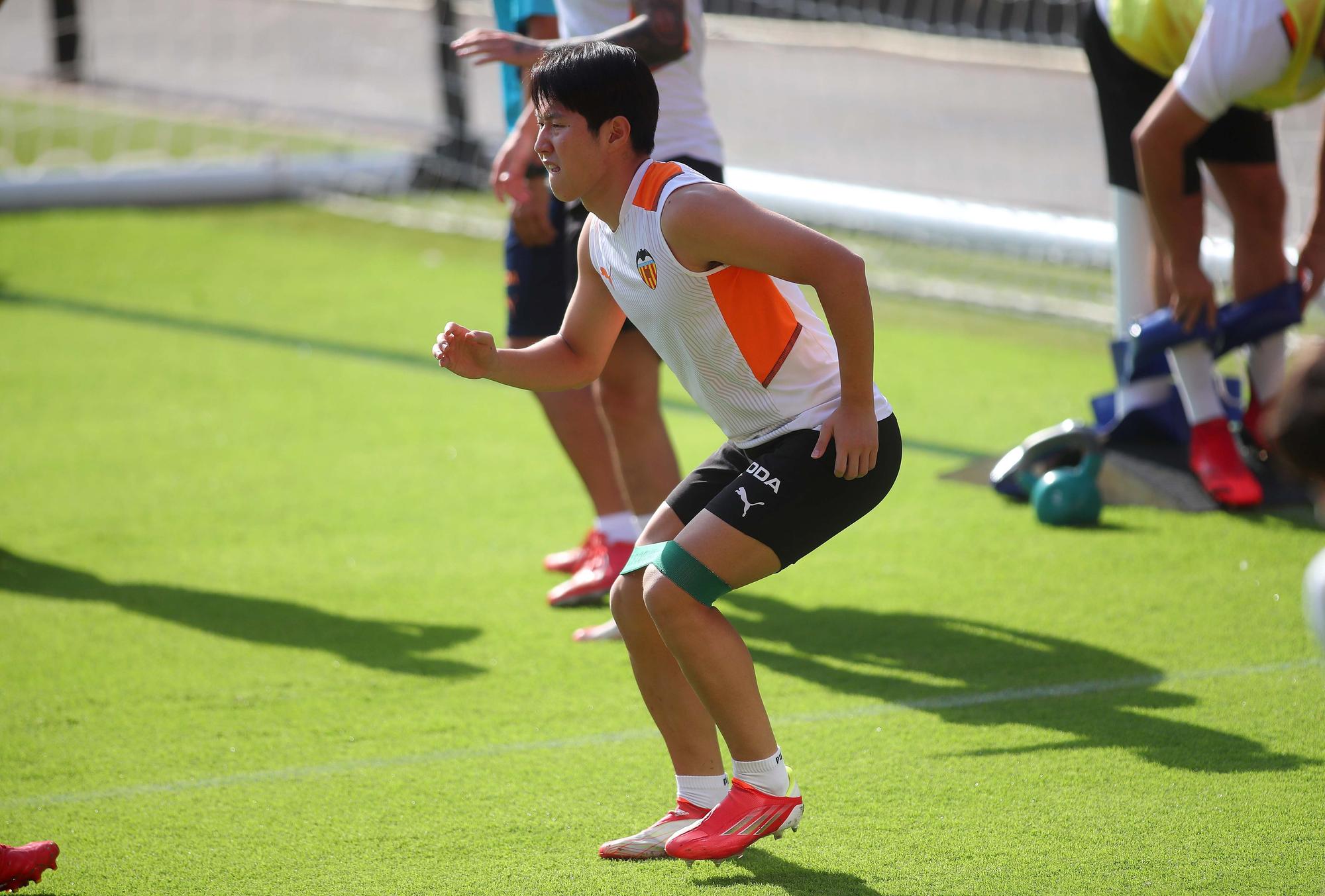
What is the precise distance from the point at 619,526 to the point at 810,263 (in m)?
1.88

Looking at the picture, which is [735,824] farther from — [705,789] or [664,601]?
[664,601]

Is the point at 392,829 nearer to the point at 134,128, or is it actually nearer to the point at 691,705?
the point at 691,705

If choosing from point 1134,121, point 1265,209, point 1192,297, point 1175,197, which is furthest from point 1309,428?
point 1134,121

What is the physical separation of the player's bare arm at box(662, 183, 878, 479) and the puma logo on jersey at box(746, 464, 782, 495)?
86mm

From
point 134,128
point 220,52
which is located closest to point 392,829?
point 134,128

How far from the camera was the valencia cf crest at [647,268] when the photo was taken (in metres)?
2.62

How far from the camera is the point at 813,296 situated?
724cm

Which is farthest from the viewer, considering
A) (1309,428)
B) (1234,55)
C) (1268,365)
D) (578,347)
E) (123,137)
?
(123,137)

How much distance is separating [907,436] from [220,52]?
12037 mm

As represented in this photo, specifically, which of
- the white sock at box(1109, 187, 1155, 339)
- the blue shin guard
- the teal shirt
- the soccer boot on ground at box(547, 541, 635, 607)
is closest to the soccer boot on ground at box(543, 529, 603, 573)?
the soccer boot on ground at box(547, 541, 635, 607)

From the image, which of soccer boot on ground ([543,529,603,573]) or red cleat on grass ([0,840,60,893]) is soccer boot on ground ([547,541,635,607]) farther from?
red cleat on grass ([0,840,60,893])

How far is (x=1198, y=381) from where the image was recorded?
4758mm

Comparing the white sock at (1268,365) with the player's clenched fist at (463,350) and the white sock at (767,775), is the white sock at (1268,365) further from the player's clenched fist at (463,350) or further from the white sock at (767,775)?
the player's clenched fist at (463,350)

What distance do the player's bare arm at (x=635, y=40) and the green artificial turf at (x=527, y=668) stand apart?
152 centimetres
